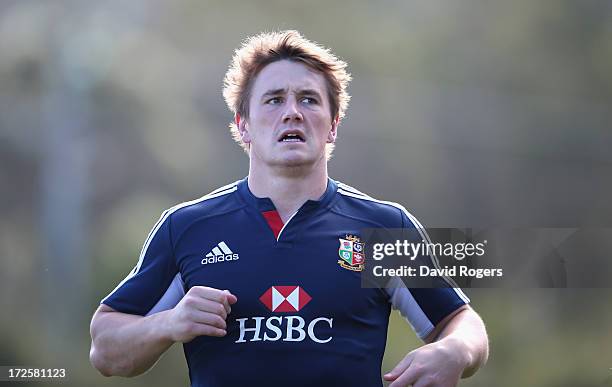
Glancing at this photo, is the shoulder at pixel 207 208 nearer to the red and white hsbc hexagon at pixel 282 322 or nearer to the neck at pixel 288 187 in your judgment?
the neck at pixel 288 187

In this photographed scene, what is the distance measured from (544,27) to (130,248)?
319 cm

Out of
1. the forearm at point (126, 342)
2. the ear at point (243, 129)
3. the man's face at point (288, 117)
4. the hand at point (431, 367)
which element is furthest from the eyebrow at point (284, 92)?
the hand at point (431, 367)

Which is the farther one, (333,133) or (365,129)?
(365,129)

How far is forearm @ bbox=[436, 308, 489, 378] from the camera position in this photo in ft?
6.65

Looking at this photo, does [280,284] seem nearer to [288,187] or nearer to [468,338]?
[288,187]

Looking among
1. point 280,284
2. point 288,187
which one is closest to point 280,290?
point 280,284

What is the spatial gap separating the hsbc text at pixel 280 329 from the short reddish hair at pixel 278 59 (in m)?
0.66

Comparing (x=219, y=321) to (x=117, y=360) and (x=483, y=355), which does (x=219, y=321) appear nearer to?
(x=117, y=360)

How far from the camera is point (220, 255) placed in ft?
7.23

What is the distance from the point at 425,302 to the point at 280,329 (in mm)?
430

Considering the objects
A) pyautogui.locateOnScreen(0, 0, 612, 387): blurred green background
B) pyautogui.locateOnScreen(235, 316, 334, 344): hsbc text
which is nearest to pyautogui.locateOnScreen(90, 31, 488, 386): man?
pyautogui.locateOnScreen(235, 316, 334, 344): hsbc text

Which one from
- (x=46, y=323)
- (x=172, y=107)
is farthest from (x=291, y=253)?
(x=172, y=107)

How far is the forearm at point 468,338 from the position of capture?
203cm

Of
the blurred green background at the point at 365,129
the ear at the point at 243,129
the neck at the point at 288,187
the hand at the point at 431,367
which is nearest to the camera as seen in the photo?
the hand at the point at 431,367
